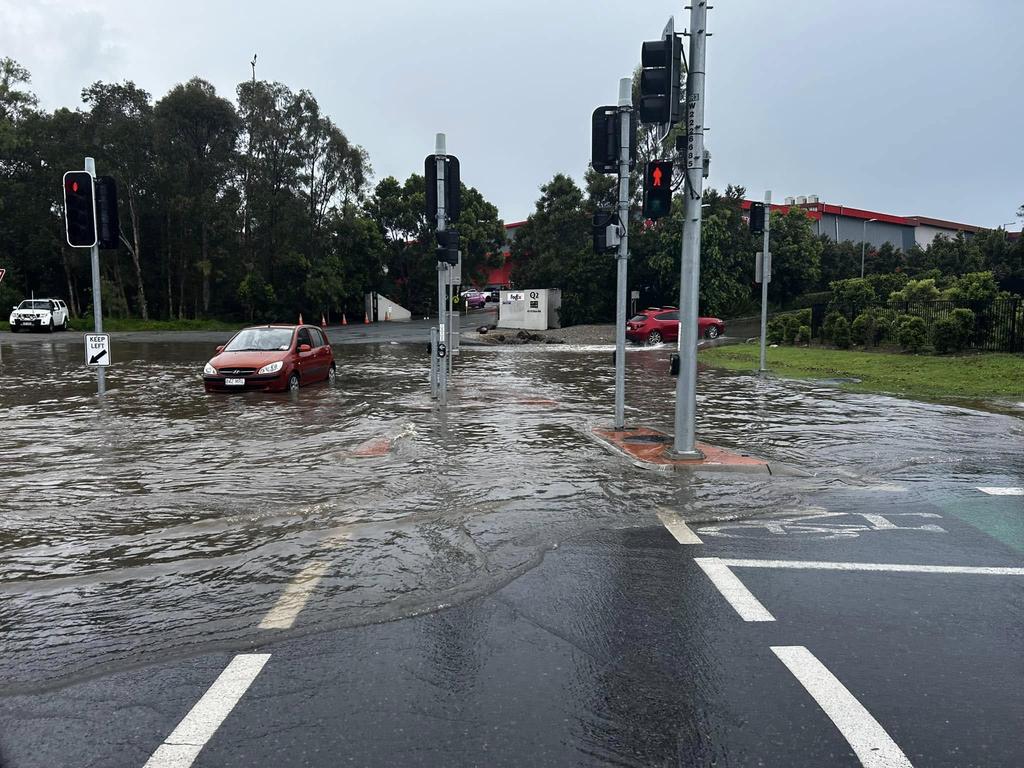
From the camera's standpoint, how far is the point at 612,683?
375 cm

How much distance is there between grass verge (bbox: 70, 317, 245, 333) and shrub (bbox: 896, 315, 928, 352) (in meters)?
36.1

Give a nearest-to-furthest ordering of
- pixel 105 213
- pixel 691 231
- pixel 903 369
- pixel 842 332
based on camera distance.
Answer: pixel 691 231 < pixel 105 213 < pixel 903 369 < pixel 842 332

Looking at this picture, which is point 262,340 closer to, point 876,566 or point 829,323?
point 876,566

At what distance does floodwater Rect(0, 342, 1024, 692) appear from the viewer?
15.7 feet

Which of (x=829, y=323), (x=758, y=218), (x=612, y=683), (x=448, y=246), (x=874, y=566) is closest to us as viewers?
(x=612, y=683)

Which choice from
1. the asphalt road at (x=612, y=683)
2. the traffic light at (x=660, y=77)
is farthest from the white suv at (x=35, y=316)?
the asphalt road at (x=612, y=683)

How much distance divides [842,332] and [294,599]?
84.1 ft

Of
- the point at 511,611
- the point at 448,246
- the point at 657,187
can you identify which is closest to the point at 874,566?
the point at 511,611

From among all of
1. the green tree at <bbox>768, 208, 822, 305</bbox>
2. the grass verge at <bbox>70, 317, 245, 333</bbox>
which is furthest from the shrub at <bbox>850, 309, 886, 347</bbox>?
the grass verge at <bbox>70, 317, 245, 333</bbox>

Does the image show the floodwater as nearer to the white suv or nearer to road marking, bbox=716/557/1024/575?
road marking, bbox=716/557/1024/575

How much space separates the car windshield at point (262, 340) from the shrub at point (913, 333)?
17.6 meters

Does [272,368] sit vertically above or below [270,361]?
below

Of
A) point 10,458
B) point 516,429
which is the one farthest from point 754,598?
point 10,458

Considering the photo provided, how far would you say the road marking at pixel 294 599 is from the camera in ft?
14.8
